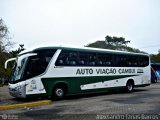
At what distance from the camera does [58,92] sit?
14617 mm

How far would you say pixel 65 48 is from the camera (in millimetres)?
14992

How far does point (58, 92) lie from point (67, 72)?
1.31 metres

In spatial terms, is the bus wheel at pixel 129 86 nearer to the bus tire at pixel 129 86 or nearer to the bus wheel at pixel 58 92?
the bus tire at pixel 129 86

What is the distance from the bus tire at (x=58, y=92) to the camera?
1453cm

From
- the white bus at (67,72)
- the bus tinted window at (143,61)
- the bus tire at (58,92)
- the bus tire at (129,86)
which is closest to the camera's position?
the white bus at (67,72)

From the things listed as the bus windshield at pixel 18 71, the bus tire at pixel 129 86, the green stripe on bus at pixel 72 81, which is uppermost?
the bus windshield at pixel 18 71

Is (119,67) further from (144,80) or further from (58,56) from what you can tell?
(58,56)

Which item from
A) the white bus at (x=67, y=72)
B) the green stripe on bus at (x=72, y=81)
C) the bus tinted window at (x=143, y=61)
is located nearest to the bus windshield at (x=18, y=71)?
the white bus at (x=67, y=72)

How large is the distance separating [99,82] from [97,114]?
7805 millimetres

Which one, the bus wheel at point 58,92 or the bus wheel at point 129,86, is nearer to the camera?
the bus wheel at point 58,92

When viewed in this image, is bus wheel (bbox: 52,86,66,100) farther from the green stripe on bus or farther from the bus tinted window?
the bus tinted window

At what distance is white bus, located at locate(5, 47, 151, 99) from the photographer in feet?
44.3

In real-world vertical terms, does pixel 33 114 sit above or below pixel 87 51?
below

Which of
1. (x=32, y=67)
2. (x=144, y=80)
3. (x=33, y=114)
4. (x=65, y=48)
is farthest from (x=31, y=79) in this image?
(x=144, y=80)
